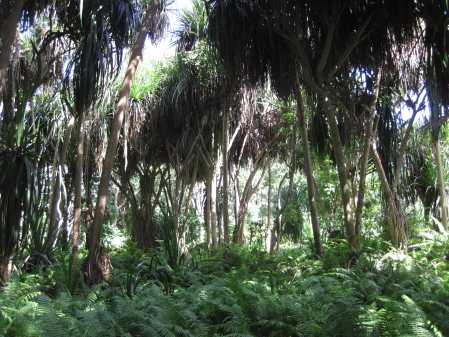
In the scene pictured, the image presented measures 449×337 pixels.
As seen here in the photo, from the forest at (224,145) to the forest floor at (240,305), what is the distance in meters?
0.02

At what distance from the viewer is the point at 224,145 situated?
11008mm

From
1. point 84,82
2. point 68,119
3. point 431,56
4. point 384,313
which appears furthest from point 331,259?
point 68,119

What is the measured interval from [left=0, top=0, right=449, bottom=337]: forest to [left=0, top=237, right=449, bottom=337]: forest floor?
20 mm

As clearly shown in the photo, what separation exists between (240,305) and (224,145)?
645cm

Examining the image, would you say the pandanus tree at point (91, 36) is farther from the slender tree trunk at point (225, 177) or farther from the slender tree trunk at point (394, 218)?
the slender tree trunk at point (394, 218)

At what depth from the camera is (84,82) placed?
596cm

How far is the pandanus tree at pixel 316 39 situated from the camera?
23.6 ft

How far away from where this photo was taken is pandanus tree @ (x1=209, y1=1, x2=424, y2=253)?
7.19 meters

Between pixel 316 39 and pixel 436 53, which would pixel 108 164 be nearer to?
pixel 316 39

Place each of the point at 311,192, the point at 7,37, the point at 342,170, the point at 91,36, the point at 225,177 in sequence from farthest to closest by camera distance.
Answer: the point at 225,177, the point at 311,192, the point at 342,170, the point at 91,36, the point at 7,37

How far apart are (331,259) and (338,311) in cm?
377

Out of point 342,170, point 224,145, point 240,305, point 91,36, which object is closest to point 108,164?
point 91,36

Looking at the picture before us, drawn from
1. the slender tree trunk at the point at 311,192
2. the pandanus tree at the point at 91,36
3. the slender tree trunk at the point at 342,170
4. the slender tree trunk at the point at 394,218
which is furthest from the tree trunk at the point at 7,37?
the slender tree trunk at the point at 394,218

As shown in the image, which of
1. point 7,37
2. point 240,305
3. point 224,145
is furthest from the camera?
point 224,145
